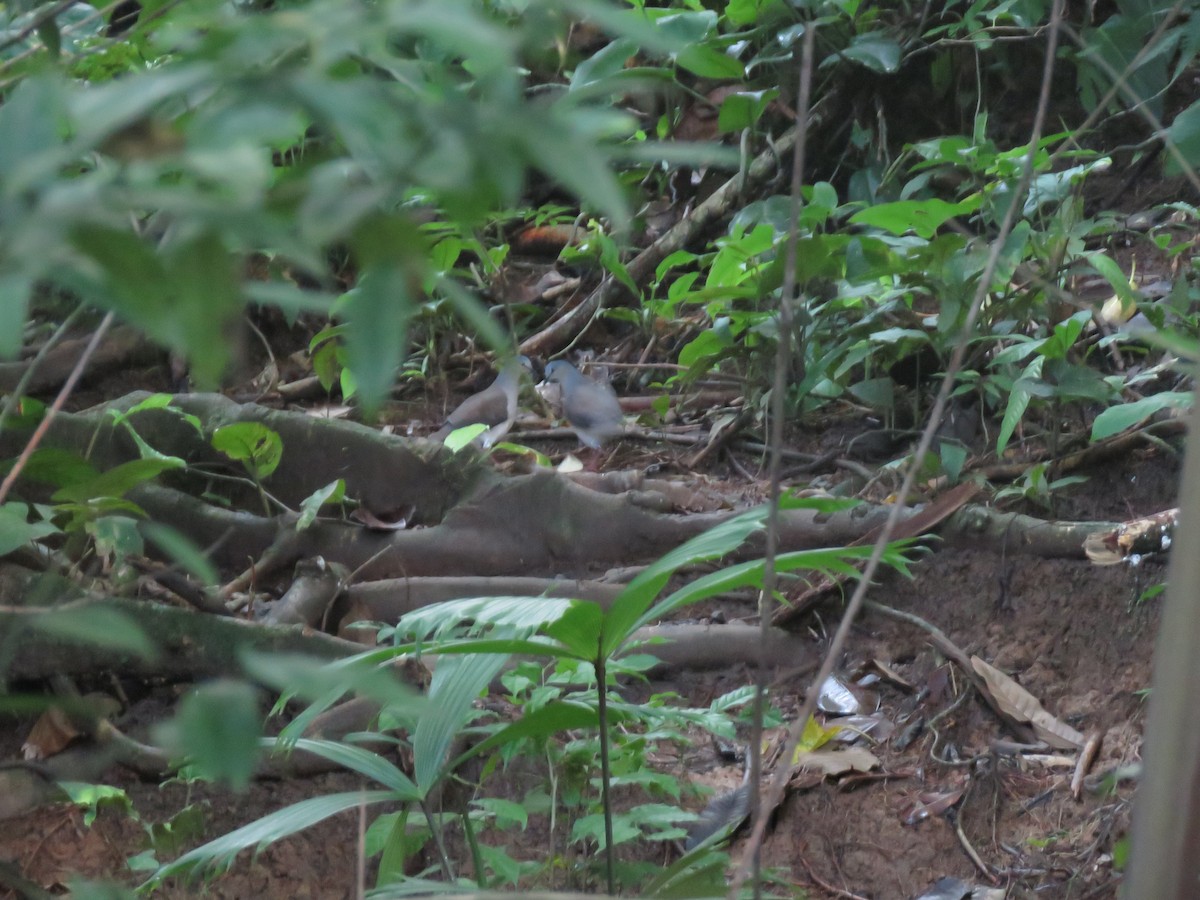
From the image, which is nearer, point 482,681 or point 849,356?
point 482,681

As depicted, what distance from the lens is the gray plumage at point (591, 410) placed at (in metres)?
3.61

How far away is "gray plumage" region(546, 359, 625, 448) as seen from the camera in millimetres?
3613

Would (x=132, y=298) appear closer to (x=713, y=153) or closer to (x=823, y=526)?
(x=713, y=153)

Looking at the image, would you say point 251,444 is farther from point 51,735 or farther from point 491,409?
point 491,409

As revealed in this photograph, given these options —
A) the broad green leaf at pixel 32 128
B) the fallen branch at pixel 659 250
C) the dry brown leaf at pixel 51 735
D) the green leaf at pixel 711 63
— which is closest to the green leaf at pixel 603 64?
the green leaf at pixel 711 63

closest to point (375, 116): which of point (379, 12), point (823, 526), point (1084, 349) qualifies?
point (379, 12)

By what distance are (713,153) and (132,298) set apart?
9.3 inches

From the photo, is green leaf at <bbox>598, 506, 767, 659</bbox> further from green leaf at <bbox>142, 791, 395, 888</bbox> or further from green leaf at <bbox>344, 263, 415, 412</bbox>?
green leaf at <bbox>344, 263, 415, 412</bbox>

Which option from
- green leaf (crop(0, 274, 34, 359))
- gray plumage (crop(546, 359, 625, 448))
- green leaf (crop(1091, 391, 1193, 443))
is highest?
green leaf (crop(0, 274, 34, 359))

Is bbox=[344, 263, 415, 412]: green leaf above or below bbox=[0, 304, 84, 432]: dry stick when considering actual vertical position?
above

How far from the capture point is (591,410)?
368cm

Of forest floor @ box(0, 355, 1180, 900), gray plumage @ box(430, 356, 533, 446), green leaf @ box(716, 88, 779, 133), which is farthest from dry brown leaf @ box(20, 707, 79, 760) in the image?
green leaf @ box(716, 88, 779, 133)

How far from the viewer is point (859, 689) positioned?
8.04 feet

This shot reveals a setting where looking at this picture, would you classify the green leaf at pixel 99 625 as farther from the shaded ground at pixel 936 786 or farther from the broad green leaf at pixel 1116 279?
the broad green leaf at pixel 1116 279
